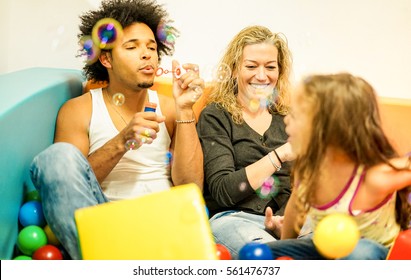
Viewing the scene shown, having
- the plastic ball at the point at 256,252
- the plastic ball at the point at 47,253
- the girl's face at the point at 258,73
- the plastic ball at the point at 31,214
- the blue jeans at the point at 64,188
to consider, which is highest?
the girl's face at the point at 258,73

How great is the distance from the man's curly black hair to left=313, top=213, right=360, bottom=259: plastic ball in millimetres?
757

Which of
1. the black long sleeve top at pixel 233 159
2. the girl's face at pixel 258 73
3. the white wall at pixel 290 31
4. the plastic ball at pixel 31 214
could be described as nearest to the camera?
the plastic ball at pixel 31 214

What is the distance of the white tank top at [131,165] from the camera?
131cm

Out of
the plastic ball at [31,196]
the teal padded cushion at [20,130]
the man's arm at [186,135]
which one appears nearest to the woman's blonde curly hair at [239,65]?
the man's arm at [186,135]

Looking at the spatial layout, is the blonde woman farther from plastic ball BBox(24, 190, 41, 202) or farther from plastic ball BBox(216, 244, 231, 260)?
plastic ball BBox(24, 190, 41, 202)

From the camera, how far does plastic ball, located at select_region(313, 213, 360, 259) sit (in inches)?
37.5

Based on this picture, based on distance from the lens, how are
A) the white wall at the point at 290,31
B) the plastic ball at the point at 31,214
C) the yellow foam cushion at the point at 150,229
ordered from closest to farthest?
the yellow foam cushion at the point at 150,229, the plastic ball at the point at 31,214, the white wall at the point at 290,31

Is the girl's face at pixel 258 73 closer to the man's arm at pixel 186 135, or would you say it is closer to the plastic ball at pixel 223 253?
the man's arm at pixel 186 135

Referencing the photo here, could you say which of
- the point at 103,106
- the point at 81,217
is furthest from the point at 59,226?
the point at 103,106

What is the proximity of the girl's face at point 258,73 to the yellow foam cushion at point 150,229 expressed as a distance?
54 centimetres

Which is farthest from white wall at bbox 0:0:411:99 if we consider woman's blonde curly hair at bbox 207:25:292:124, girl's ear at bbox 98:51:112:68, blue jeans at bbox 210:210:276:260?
blue jeans at bbox 210:210:276:260

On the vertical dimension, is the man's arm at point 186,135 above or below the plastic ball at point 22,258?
above

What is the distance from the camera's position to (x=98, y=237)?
37.6 inches

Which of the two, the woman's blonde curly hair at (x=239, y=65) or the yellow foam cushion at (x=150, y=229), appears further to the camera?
the woman's blonde curly hair at (x=239, y=65)
